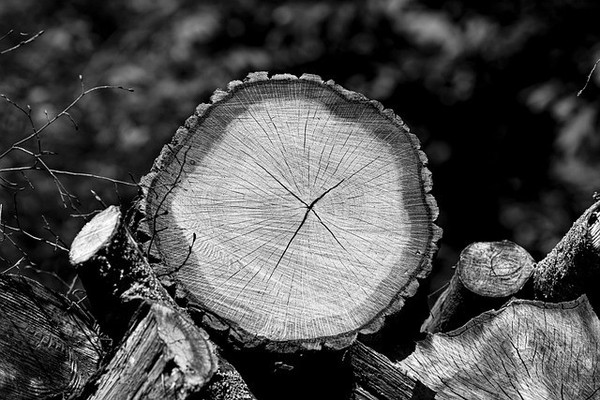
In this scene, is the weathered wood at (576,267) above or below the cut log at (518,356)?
above

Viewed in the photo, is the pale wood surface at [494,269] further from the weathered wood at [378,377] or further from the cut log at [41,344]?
the cut log at [41,344]

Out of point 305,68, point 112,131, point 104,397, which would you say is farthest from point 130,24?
point 104,397

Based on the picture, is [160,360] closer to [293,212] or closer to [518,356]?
[293,212]

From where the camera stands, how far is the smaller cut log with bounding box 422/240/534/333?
9.38 feet

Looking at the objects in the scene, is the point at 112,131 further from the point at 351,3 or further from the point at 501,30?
the point at 501,30

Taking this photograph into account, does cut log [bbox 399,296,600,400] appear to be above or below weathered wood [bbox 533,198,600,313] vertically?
below

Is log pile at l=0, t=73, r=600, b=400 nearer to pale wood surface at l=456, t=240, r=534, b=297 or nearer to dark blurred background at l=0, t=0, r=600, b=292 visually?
pale wood surface at l=456, t=240, r=534, b=297

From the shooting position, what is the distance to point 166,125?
441 cm

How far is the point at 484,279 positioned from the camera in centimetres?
288

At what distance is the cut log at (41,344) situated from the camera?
238 cm

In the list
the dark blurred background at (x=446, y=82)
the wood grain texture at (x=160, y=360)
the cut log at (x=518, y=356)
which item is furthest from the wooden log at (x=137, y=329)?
the dark blurred background at (x=446, y=82)

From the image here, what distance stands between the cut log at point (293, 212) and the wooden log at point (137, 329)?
12 cm

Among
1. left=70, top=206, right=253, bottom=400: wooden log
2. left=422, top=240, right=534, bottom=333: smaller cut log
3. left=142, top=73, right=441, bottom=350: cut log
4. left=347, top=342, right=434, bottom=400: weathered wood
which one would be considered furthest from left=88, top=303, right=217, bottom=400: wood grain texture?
left=422, top=240, right=534, bottom=333: smaller cut log

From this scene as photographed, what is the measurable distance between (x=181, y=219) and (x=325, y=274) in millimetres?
385
